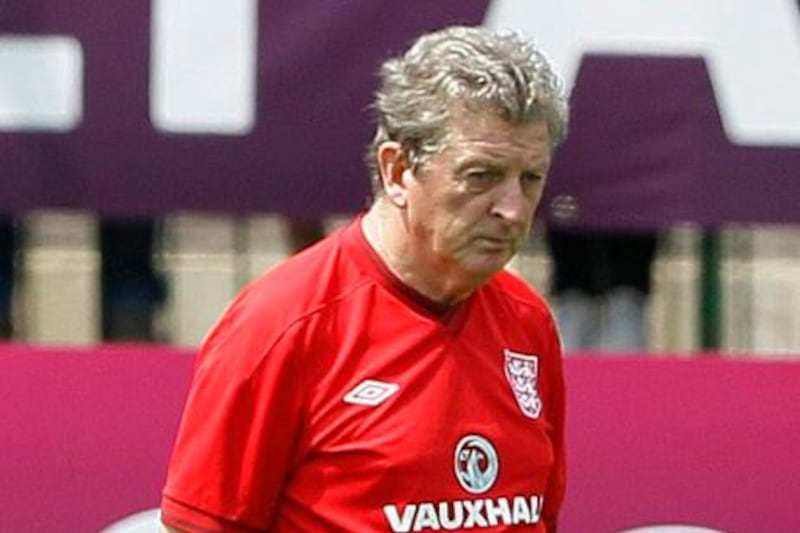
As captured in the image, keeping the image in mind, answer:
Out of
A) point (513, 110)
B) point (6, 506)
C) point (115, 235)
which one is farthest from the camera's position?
point (115, 235)

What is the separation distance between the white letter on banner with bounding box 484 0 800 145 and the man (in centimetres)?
140

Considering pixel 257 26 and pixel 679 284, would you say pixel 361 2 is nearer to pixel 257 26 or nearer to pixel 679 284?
pixel 257 26

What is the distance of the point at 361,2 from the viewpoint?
3906mm

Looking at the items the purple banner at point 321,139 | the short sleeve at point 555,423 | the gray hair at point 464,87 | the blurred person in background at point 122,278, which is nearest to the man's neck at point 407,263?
the gray hair at point 464,87

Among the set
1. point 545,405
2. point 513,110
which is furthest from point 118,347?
point 513,110

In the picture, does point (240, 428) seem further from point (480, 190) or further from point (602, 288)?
point (602, 288)

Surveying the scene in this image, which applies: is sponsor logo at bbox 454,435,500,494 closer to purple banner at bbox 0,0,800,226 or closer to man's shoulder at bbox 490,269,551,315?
man's shoulder at bbox 490,269,551,315

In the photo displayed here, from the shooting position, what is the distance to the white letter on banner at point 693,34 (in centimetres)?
390

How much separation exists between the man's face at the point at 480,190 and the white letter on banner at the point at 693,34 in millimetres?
1468

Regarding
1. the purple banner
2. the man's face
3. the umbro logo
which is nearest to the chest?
the umbro logo

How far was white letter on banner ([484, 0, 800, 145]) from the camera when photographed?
3904 millimetres

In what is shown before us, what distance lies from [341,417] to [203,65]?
153cm

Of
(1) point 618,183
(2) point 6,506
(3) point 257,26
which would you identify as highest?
(3) point 257,26

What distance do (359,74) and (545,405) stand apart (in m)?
1.32
